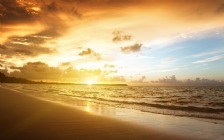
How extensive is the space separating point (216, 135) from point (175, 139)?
2.54m

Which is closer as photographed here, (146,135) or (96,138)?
(96,138)

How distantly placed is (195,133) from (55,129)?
6843 millimetres

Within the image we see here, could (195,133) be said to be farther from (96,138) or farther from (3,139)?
(3,139)

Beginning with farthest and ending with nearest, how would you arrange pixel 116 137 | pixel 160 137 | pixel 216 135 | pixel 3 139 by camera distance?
pixel 216 135 < pixel 160 137 < pixel 116 137 < pixel 3 139

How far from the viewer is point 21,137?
820cm

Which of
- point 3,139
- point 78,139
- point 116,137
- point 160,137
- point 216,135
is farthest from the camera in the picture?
point 216,135

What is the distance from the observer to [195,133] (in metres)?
11.5

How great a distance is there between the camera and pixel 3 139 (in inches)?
306

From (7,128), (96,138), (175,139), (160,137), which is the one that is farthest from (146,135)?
(7,128)

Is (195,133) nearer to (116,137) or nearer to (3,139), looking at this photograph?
(116,137)

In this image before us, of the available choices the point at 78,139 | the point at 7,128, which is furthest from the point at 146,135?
the point at 7,128

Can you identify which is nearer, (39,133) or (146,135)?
(39,133)

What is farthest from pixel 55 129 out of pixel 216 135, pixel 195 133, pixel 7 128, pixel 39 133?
pixel 216 135

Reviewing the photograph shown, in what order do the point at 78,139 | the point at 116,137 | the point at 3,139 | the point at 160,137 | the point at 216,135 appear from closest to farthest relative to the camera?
the point at 3,139 → the point at 78,139 → the point at 116,137 → the point at 160,137 → the point at 216,135
